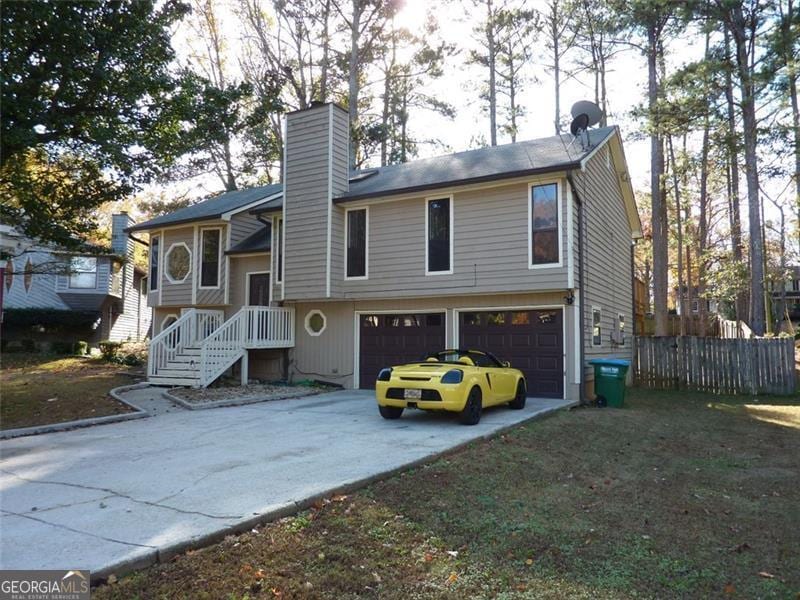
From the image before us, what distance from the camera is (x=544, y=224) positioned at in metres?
12.5

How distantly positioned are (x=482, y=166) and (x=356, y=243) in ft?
12.6

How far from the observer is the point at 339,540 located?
Result: 411cm

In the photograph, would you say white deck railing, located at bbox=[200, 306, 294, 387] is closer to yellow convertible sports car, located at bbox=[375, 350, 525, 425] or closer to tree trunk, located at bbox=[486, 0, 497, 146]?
yellow convertible sports car, located at bbox=[375, 350, 525, 425]

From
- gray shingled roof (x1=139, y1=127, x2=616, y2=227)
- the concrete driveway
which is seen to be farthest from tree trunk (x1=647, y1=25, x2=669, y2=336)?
the concrete driveway

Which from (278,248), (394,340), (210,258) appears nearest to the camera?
(394,340)

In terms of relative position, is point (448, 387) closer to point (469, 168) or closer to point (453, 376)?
point (453, 376)

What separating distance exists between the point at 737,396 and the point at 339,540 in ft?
47.1

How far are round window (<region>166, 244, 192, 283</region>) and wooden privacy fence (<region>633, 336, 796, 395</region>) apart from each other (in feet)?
47.7

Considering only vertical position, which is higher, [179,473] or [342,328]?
[342,328]

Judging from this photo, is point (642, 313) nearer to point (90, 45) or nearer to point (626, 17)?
point (626, 17)

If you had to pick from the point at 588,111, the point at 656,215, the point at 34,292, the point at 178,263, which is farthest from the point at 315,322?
the point at 34,292

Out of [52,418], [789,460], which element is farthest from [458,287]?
[52,418]

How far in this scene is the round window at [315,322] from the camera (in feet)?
51.1

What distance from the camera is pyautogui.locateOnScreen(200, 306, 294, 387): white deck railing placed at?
13.6 metres
